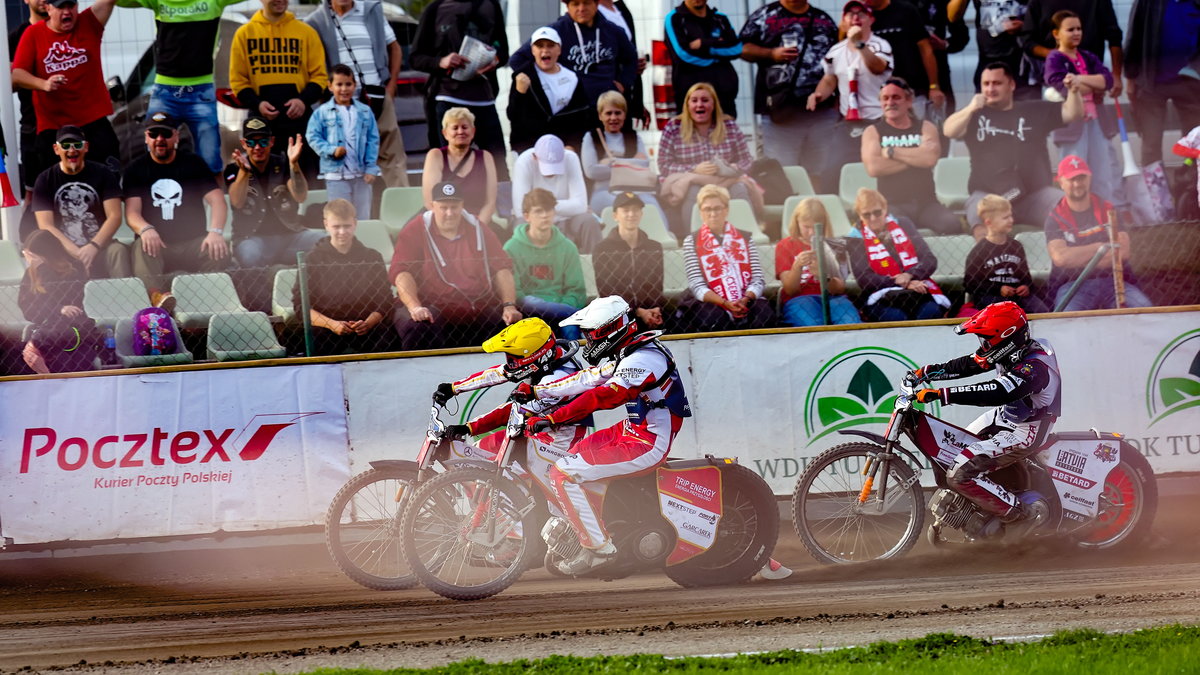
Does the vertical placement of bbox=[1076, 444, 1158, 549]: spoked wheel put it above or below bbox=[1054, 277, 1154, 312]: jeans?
below

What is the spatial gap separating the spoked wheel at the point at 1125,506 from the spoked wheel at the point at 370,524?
4790mm

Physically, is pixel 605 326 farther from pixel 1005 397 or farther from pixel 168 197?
pixel 168 197

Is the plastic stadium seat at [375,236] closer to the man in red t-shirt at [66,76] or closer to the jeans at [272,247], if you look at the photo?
the jeans at [272,247]

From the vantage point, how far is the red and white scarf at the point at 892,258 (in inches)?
449

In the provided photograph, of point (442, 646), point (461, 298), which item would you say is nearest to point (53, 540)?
point (461, 298)

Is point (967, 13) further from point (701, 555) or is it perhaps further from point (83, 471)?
point (83, 471)

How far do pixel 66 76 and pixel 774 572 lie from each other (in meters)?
7.94

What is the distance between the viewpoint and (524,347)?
8.69 m

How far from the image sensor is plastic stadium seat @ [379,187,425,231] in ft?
40.7

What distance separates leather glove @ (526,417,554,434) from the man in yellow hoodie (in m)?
5.27

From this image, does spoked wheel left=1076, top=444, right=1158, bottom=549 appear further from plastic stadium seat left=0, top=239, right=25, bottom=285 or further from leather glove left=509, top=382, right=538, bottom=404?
plastic stadium seat left=0, top=239, right=25, bottom=285

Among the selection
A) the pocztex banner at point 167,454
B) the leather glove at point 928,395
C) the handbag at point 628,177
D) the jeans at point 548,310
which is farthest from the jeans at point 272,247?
the leather glove at point 928,395

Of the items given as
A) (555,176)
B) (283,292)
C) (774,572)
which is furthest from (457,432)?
(555,176)

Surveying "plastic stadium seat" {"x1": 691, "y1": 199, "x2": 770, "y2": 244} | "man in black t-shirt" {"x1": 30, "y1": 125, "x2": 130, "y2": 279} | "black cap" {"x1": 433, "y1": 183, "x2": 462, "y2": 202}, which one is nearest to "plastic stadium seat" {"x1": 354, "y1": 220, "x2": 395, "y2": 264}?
"black cap" {"x1": 433, "y1": 183, "x2": 462, "y2": 202}
